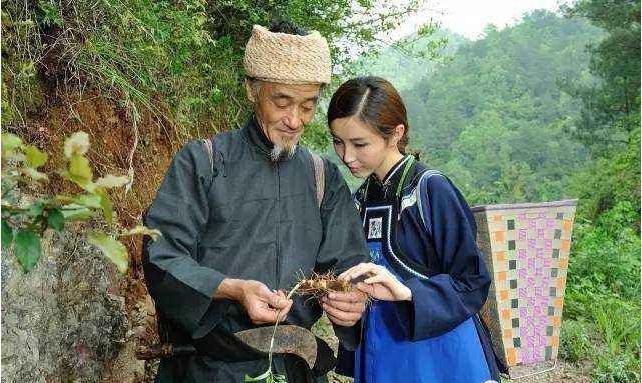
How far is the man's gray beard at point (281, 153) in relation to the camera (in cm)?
249

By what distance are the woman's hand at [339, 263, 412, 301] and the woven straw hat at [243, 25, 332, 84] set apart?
66 cm

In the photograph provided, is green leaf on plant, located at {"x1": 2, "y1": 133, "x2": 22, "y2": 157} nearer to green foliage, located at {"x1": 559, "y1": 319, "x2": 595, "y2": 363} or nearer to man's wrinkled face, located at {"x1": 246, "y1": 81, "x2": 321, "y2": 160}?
man's wrinkled face, located at {"x1": 246, "y1": 81, "x2": 321, "y2": 160}

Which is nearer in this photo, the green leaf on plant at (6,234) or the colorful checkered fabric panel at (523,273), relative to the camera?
the green leaf on plant at (6,234)

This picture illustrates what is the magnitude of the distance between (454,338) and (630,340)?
5439mm

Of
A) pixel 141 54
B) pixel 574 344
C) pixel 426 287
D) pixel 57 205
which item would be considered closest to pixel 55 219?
pixel 57 205

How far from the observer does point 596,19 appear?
2348cm

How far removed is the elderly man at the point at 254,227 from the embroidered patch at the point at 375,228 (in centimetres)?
15

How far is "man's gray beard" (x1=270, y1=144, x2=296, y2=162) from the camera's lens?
8.18ft

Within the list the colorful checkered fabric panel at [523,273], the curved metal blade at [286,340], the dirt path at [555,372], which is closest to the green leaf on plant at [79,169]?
the curved metal blade at [286,340]

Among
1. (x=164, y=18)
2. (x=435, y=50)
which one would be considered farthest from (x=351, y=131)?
(x=435, y=50)

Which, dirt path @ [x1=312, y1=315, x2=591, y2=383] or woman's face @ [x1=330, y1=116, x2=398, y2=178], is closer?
woman's face @ [x1=330, y1=116, x2=398, y2=178]

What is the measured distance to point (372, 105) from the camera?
106 inches

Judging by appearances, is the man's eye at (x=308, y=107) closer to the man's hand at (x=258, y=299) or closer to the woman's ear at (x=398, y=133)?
the woman's ear at (x=398, y=133)

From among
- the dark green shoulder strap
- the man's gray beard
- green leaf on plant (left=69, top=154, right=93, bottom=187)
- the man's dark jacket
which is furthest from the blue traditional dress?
green leaf on plant (left=69, top=154, right=93, bottom=187)
